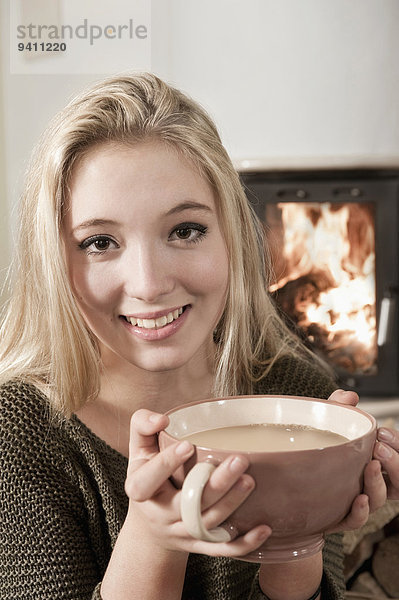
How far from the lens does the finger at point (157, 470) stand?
494 millimetres

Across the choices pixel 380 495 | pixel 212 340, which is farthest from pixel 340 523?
pixel 212 340

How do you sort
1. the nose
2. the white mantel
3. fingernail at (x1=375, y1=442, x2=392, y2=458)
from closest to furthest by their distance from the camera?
1. fingernail at (x1=375, y1=442, x2=392, y2=458)
2. the nose
3. the white mantel

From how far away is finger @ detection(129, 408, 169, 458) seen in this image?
539 mm

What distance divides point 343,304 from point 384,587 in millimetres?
684

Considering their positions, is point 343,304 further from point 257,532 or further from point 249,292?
point 257,532

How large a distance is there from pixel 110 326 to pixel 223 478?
0.38m

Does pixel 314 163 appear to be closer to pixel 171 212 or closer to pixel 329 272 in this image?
pixel 329 272

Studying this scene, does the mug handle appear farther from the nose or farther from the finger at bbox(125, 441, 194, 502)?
the nose

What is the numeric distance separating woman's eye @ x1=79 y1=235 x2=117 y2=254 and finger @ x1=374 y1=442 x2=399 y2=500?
0.35 metres

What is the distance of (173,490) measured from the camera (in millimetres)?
523

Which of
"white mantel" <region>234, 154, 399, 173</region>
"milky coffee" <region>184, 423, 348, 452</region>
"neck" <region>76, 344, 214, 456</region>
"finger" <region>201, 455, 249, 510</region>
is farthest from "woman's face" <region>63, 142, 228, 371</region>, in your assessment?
"white mantel" <region>234, 154, 399, 173</region>

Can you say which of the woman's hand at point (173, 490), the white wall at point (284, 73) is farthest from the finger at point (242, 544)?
the white wall at point (284, 73)

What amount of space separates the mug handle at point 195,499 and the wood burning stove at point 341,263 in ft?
4.56

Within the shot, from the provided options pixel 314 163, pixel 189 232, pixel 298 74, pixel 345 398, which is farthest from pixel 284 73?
pixel 345 398
